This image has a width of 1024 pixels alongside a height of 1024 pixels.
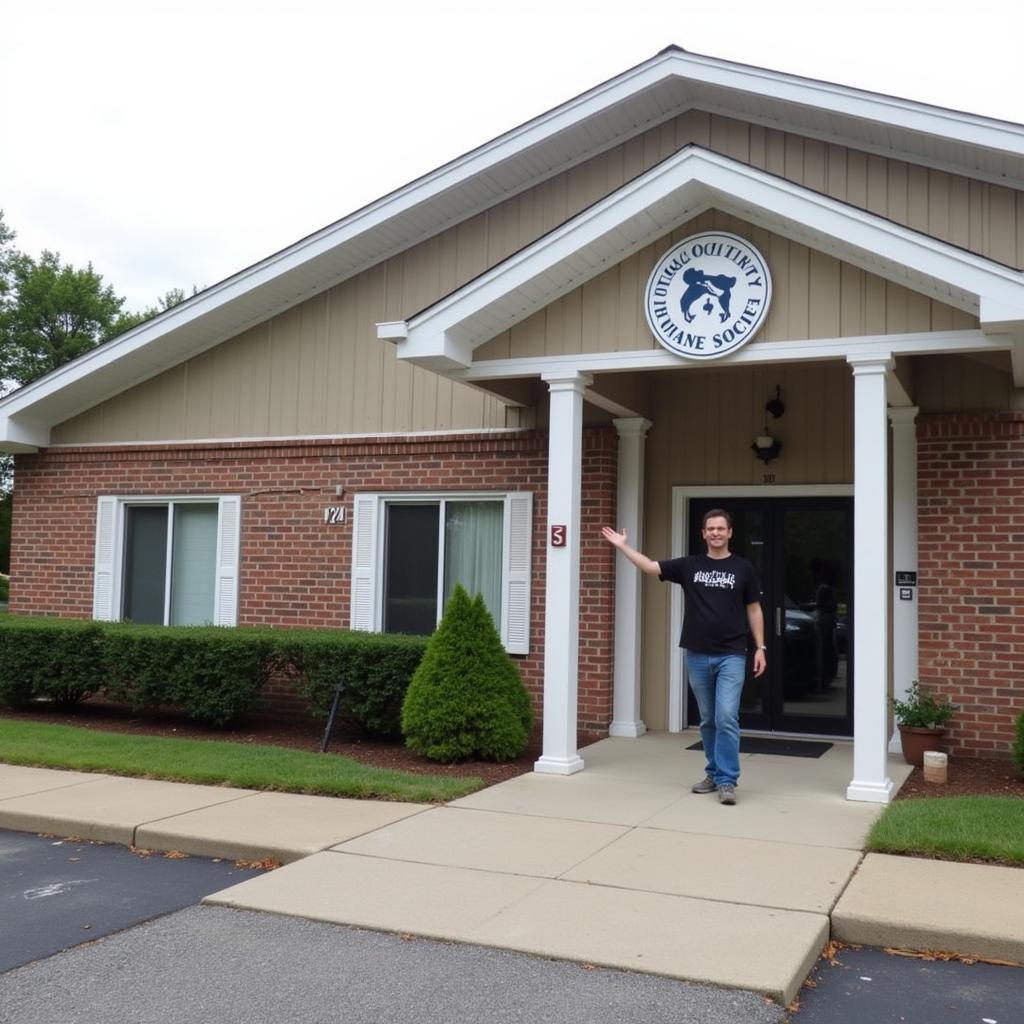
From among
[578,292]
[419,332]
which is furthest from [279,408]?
[578,292]

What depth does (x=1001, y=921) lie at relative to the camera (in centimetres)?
488

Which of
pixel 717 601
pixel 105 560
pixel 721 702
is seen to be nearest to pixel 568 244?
pixel 717 601

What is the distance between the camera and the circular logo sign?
7.95 m

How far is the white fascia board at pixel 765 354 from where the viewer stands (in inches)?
294

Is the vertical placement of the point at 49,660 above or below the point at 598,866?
above

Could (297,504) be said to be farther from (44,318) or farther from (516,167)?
(44,318)

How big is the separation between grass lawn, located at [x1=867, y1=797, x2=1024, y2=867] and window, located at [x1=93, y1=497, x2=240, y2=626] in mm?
7404

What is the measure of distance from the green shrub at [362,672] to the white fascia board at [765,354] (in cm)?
235

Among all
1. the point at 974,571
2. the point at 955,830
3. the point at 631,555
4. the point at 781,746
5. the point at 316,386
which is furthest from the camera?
the point at 316,386

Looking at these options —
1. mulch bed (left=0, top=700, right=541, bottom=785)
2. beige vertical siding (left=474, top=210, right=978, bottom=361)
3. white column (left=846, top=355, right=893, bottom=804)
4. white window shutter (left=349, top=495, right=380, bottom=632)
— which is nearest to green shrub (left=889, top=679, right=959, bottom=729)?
white column (left=846, top=355, right=893, bottom=804)

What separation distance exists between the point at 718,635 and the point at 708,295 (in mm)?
2455

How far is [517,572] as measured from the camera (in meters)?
10.5

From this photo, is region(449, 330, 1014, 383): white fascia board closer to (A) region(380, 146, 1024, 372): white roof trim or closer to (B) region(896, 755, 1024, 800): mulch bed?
(A) region(380, 146, 1024, 372): white roof trim

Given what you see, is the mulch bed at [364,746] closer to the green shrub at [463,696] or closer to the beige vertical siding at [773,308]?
the green shrub at [463,696]
